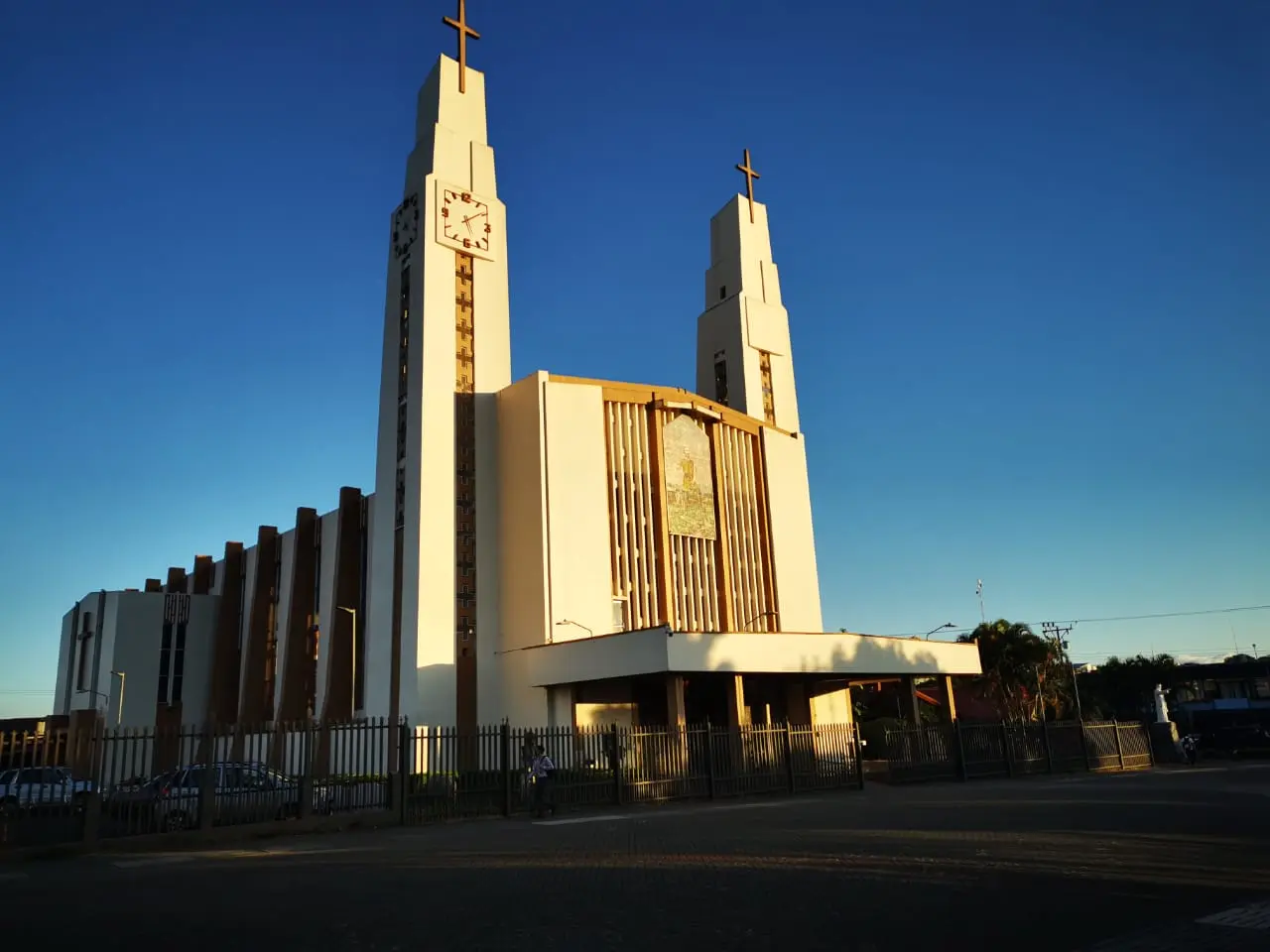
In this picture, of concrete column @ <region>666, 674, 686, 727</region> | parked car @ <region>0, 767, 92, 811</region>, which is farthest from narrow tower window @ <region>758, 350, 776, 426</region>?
parked car @ <region>0, 767, 92, 811</region>

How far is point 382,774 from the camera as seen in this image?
2062 centimetres

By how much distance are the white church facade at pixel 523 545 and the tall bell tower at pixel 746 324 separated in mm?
236

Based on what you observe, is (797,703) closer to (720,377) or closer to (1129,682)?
(720,377)

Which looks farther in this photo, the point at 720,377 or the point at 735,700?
the point at 720,377

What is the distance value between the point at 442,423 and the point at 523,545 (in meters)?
6.00

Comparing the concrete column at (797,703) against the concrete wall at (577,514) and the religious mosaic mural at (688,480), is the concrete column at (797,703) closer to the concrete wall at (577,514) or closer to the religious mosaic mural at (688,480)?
the religious mosaic mural at (688,480)

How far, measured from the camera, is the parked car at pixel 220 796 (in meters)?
16.8

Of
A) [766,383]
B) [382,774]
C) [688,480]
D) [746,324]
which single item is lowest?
[382,774]

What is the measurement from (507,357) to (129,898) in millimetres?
33191

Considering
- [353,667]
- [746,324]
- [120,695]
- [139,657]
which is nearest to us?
[353,667]

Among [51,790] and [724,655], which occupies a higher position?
[724,655]

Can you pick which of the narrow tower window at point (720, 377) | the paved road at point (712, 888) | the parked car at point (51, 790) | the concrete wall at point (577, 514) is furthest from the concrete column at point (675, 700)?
the narrow tower window at point (720, 377)

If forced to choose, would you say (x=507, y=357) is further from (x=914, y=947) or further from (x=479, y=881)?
(x=914, y=947)

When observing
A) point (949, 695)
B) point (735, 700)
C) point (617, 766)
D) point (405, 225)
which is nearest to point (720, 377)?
point (405, 225)
